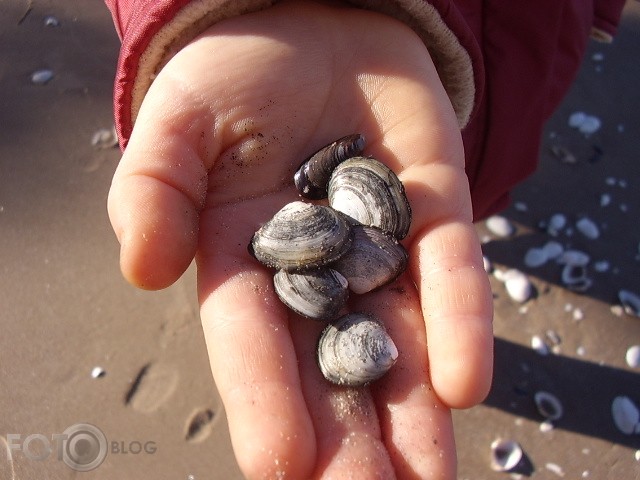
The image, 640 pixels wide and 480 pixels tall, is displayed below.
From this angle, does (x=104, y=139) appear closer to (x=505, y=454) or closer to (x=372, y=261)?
(x=372, y=261)

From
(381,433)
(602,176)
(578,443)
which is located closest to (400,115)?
(381,433)

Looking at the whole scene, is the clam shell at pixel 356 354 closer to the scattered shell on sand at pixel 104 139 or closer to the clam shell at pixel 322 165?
the clam shell at pixel 322 165

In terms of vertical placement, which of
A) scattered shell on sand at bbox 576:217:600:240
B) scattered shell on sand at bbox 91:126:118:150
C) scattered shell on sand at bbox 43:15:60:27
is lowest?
scattered shell on sand at bbox 576:217:600:240

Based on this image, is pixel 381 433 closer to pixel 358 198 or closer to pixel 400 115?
pixel 358 198

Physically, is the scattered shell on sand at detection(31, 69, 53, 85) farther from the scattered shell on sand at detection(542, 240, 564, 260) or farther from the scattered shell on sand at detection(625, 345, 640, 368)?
the scattered shell on sand at detection(625, 345, 640, 368)

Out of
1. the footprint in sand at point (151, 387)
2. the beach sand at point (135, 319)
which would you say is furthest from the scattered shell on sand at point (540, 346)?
the footprint in sand at point (151, 387)

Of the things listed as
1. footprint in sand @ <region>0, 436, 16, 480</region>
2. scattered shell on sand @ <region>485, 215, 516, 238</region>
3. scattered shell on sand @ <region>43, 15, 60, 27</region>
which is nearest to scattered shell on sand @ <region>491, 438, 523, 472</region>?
scattered shell on sand @ <region>485, 215, 516, 238</region>
